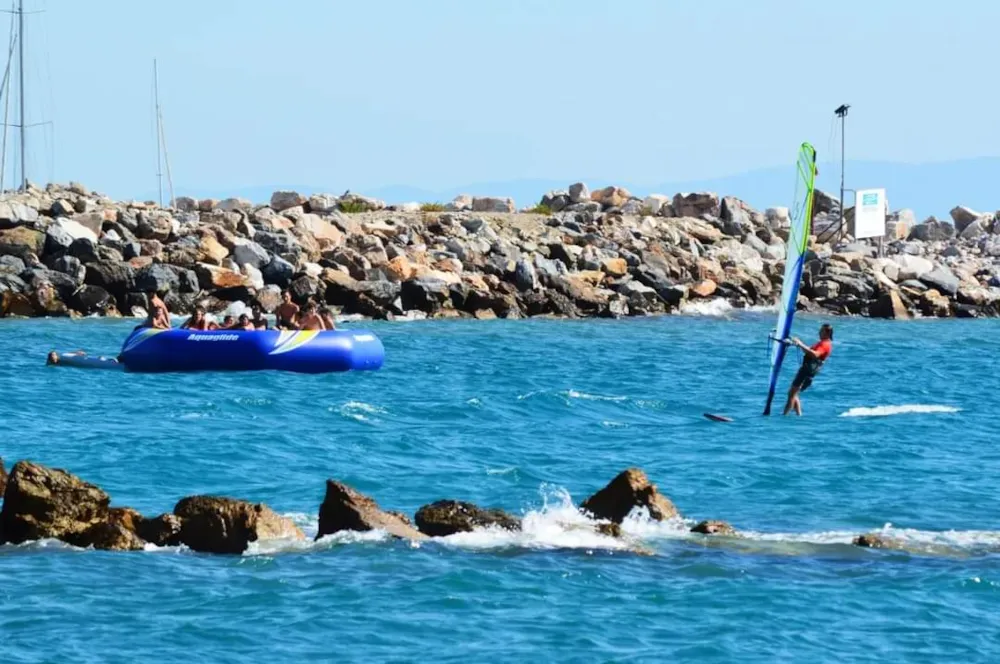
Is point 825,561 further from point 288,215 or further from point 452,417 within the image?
point 288,215

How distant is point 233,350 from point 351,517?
15.4m

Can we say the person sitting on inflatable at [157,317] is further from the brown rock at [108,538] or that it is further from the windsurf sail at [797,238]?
the brown rock at [108,538]

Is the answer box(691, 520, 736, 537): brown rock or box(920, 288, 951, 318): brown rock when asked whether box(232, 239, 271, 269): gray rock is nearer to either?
box(920, 288, 951, 318): brown rock

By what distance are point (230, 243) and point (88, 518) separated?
29.8 meters

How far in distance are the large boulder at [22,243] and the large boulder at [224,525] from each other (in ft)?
92.2

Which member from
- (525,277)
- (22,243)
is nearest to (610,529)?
(22,243)

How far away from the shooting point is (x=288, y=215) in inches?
1948

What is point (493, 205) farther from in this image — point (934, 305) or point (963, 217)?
point (963, 217)

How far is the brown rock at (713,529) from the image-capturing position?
1515 centimetres

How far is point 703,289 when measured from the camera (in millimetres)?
49500

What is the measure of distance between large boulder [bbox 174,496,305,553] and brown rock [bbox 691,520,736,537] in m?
3.62

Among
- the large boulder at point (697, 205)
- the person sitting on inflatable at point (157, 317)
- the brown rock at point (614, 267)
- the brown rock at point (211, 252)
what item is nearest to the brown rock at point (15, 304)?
the brown rock at point (211, 252)

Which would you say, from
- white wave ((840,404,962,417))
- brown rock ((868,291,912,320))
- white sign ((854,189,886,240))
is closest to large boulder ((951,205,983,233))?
white sign ((854,189,886,240))

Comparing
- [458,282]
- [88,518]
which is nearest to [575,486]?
[88,518]
